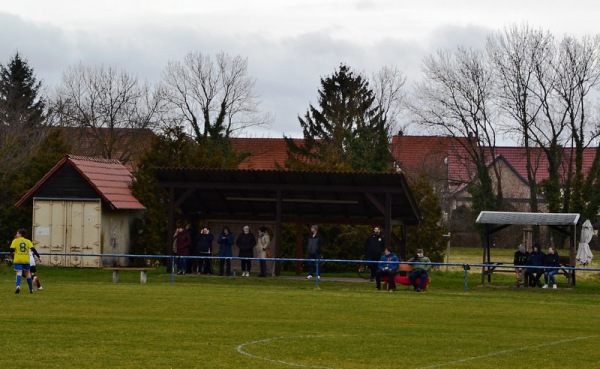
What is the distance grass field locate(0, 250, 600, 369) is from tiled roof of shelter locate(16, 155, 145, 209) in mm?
7982

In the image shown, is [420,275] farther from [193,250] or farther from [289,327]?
[289,327]

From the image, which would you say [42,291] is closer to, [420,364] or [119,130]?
[420,364]

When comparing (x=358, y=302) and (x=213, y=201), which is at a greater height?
(x=213, y=201)

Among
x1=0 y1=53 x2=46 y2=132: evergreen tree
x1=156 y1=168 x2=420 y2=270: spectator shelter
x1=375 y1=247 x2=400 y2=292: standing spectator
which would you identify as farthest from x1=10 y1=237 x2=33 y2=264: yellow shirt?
x1=0 y1=53 x2=46 y2=132: evergreen tree

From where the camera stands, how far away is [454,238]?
75.2 m

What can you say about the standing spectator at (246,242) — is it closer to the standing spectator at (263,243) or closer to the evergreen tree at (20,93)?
the standing spectator at (263,243)

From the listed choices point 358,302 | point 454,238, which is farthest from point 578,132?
point 358,302

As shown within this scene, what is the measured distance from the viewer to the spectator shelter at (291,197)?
3603cm

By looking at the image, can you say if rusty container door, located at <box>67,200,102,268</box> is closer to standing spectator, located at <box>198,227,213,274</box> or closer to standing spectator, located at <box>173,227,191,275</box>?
standing spectator, located at <box>173,227,191,275</box>

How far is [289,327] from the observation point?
67.6ft

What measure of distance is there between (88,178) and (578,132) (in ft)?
98.4

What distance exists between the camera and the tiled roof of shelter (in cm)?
4091

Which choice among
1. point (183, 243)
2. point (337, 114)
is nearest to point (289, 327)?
point (183, 243)

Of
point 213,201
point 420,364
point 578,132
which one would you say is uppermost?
point 578,132
